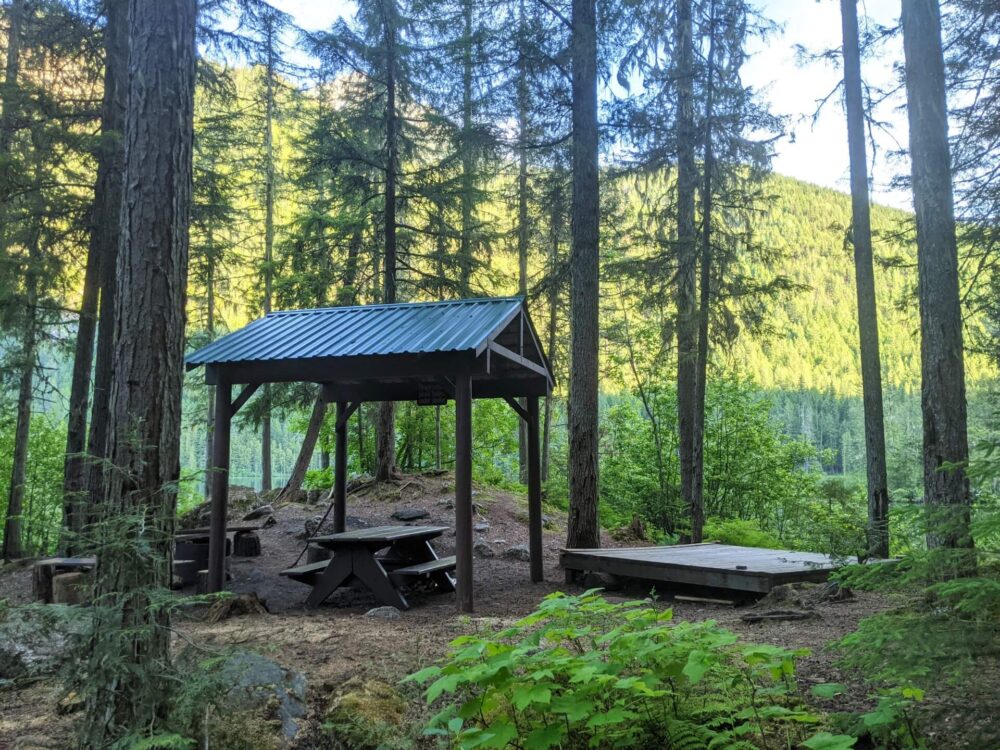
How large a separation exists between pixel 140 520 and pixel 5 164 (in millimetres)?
9788

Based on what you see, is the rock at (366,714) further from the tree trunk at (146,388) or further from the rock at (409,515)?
the rock at (409,515)

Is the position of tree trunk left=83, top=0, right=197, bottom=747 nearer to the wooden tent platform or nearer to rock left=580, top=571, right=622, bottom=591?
the wooden tent platform

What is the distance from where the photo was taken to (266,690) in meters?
3.86

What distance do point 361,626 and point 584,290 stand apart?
5.63 m

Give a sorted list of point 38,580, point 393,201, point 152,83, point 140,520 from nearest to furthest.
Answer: point 140,520
point 152,83
point 38,580
point 393,201

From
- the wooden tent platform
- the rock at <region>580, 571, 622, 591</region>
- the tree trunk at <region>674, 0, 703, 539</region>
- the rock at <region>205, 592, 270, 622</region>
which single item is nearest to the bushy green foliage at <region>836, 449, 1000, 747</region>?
the wooden tent platform

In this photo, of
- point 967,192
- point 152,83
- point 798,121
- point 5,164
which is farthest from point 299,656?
point 967,192

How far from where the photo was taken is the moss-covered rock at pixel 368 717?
359 cm

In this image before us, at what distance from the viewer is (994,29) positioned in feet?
31.6

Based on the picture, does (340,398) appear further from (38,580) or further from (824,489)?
(824,489)

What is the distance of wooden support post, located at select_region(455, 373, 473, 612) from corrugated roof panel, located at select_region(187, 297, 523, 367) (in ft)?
1.85

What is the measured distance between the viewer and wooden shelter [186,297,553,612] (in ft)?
23.9

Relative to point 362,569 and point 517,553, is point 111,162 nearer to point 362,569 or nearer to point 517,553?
point 362,569

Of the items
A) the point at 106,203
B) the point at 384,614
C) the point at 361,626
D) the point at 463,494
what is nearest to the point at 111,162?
the point at 106,203
